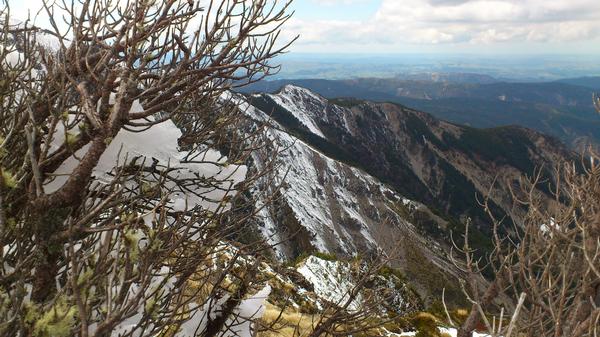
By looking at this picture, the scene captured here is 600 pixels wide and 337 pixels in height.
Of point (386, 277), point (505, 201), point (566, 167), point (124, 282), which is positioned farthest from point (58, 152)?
point (505, 201)

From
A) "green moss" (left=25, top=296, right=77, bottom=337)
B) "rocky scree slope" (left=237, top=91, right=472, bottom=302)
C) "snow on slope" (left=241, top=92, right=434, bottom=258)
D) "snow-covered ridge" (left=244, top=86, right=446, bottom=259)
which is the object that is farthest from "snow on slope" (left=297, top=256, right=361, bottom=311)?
"snow-covered ridge" (left=244, top=86, right=446, bottom=259)

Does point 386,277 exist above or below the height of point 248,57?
below

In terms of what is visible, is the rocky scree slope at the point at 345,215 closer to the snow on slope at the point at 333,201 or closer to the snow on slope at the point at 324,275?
the snow on slope at the point at 333,201

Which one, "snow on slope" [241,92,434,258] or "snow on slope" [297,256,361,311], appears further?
"snow on slope" [241,92,434,258]

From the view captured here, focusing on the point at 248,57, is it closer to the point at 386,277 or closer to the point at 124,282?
the point at 124,282

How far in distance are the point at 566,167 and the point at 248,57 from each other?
7.15 m

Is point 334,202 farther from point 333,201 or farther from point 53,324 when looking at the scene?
point 53,324

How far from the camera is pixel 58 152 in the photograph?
4012 mm

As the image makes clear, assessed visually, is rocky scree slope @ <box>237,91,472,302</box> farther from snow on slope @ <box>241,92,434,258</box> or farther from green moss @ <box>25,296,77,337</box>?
green moss @ <box>25,296,77,337</box>

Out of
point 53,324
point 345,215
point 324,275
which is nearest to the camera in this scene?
point 53,324

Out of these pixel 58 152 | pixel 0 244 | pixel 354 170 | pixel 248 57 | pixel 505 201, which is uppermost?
pixel 248 57

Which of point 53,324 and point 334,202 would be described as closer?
point 53,324

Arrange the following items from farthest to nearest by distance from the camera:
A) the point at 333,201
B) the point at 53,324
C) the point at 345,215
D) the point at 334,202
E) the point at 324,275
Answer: the point at 333,201
the point at 334,202
the point at 345,215
the point at 324,275
the point at 53,324

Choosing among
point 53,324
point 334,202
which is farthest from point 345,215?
point 53,324
